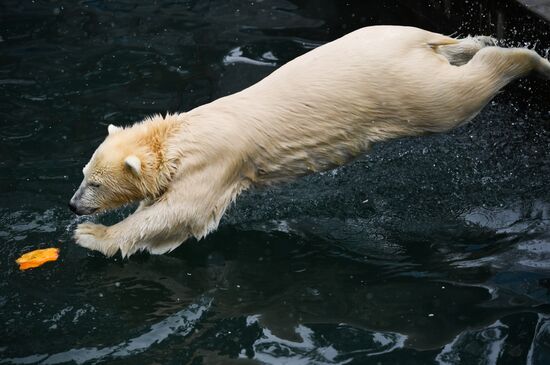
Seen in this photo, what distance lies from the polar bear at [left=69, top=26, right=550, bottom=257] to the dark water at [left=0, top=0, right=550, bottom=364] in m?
0.42

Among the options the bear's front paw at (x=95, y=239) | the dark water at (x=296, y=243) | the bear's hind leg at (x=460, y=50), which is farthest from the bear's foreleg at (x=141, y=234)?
the bear's hind leg at (x=460, y=50)

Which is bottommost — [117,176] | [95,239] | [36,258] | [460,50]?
[36,258]

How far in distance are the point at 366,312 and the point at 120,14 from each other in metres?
5.00

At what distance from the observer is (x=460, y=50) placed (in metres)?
4.60

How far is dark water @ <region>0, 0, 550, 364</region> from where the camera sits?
12.8 feet

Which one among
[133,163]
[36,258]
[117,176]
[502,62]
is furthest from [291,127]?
[36,258]

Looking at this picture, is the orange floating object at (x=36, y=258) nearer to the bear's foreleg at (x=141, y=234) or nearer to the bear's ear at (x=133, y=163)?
the bear's foreleg at (x=141, y=234)

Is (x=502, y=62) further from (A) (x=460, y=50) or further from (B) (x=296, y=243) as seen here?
(B) (x=296, y=243)

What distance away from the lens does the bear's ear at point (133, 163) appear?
14.2 ft

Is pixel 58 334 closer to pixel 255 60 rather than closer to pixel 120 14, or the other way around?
pixel 255 60

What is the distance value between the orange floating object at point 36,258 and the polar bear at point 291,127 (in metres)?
0.33

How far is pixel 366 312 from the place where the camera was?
4074mm

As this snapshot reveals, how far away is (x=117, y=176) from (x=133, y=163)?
0.19 meters

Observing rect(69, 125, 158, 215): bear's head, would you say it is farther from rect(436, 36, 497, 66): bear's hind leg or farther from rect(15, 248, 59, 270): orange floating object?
rect(436, 36, 497, 66): bear's hind leg
